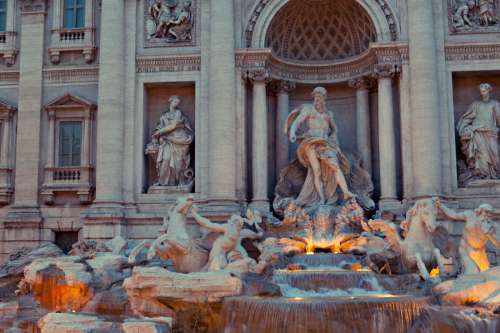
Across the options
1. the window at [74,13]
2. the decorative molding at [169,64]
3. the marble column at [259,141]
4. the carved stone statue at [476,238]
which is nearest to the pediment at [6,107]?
the window at [74,13]

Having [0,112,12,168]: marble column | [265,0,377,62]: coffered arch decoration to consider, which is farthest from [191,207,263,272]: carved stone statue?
[0,112,12,168]: marble column

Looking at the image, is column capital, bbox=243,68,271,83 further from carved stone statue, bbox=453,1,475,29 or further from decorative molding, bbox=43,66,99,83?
carved stone statue, bbox=453,1,475,29

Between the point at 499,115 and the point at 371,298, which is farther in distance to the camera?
the point at 499,115

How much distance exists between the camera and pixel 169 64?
22.2 meters

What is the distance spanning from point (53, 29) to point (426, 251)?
1486 cm

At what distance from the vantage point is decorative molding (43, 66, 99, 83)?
23.1 m

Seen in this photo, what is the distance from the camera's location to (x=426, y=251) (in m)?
17.1

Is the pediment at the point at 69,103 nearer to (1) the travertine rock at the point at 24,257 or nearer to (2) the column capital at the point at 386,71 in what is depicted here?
(1) the travertine rock at the point at 24,257

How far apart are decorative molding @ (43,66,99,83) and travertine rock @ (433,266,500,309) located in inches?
558

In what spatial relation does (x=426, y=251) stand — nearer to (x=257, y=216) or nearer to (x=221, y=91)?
(x=257, y=216)

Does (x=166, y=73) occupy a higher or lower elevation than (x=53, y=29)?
lower

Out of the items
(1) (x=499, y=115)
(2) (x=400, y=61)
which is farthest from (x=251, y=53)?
(1) (x=499, y=115)

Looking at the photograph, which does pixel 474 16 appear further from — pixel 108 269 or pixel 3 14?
pixel 3 14

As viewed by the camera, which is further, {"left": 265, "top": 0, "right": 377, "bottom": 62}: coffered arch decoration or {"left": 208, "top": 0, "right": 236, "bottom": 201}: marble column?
{"left": 265, "top": 0, "right": 377, "bottom": 62}: coffered arch decoration
